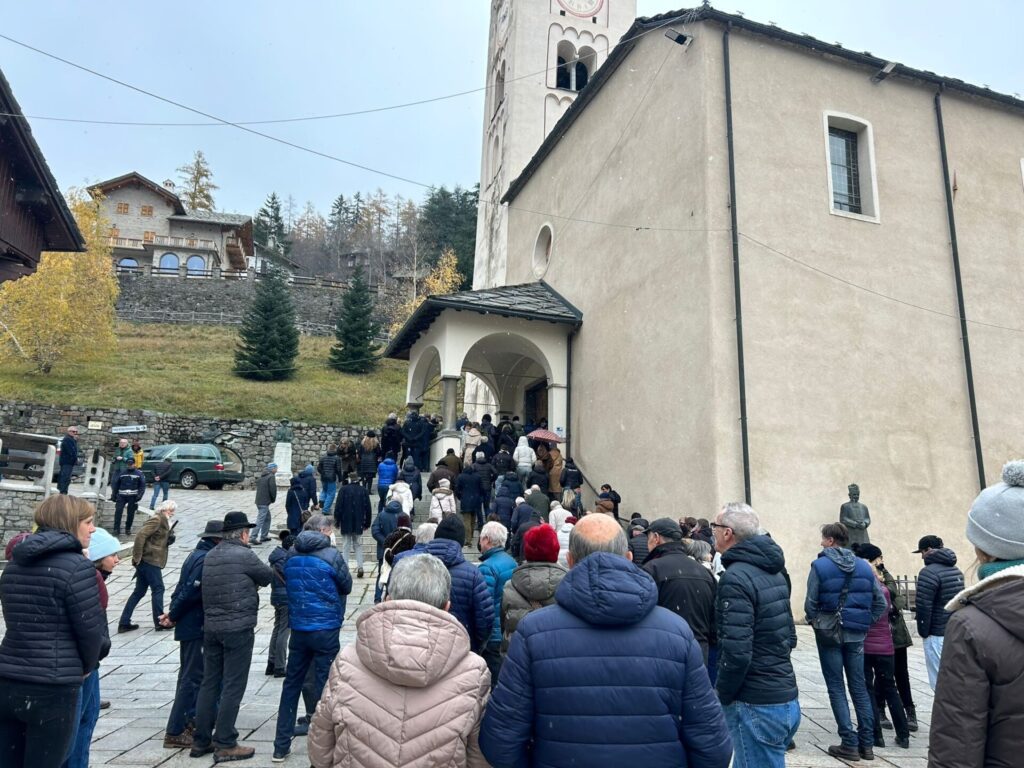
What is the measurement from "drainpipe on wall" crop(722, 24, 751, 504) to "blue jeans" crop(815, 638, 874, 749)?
532 cm

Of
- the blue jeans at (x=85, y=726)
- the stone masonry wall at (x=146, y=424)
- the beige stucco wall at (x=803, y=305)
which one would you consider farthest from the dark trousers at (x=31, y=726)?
the stone masonry wall at (x=146, y=424)

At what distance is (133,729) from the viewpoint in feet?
16.2

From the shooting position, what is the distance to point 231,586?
453 centimetres

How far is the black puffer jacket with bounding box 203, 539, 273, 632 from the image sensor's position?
4484 millimetres

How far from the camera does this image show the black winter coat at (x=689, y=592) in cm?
432

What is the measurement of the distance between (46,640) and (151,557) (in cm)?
499

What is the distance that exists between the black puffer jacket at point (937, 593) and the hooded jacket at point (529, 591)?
3.04 metres

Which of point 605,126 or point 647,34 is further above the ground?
point 647,34

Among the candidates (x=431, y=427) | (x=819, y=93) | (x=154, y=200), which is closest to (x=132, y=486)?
(x=431, y=427)

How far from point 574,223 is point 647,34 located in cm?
468

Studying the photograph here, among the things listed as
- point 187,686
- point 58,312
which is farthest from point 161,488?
point 58,312

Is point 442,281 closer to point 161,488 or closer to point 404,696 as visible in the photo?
point 161,488

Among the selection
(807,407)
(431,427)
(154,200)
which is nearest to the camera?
(807,407)

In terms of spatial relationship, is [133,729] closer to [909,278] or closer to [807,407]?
[807,407]
